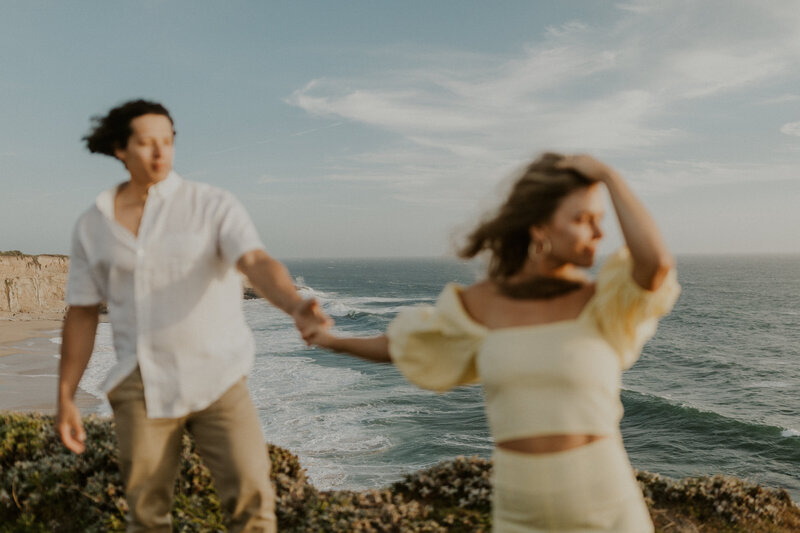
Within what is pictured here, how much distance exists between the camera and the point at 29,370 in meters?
28.0

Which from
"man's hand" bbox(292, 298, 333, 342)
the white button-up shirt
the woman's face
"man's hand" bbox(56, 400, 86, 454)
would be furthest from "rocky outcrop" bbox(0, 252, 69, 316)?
the woman's face

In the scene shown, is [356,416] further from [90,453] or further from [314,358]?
Result: [90,453]

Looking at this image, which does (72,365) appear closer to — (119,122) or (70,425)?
(70,425)

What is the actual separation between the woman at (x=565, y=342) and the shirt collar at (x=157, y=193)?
1585 millimetres

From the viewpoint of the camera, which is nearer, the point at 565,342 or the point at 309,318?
the point at 565,342

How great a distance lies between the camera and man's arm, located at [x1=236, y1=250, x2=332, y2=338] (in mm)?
2740

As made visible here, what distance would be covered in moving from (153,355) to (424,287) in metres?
103

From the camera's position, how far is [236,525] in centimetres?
299

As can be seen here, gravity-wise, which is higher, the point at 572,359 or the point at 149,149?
the point at 149,149

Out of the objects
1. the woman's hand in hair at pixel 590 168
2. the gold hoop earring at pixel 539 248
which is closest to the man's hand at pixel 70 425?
the gold hoop earring at pixel 539 248

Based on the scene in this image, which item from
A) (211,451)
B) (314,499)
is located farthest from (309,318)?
(314,499)

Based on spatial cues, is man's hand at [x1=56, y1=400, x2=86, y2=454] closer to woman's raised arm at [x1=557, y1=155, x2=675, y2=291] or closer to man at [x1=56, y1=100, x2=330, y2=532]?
man at [x1=56, y1=100, x2=330, y2=532]

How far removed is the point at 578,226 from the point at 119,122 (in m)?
2.20

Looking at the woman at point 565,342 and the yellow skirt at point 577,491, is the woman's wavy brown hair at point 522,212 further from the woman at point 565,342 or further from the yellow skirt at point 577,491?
the yellow skirt at point 577,491
